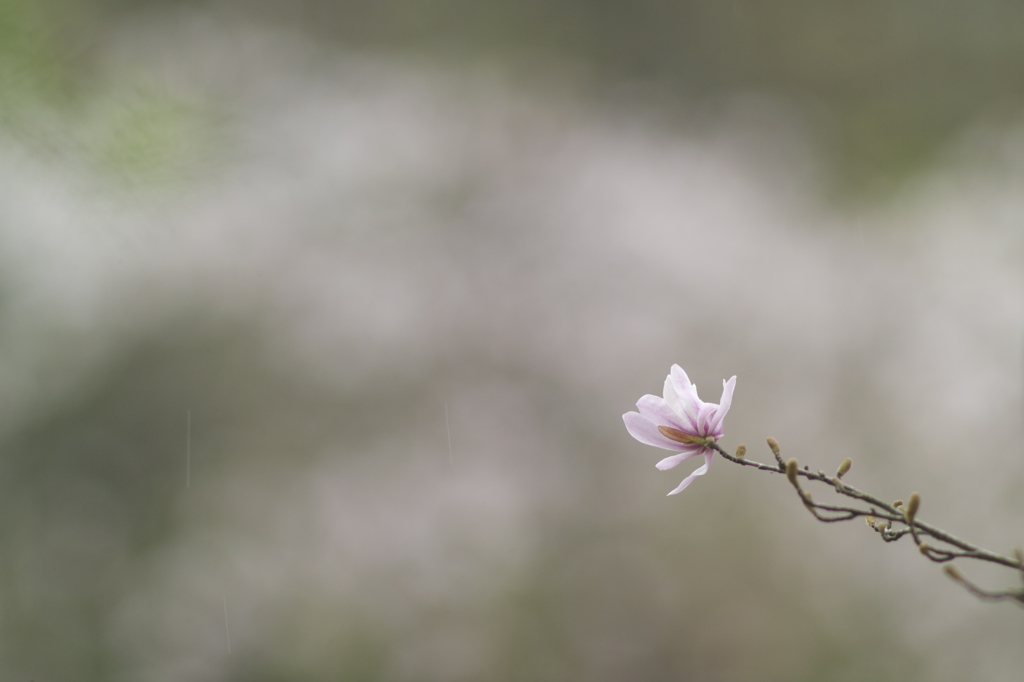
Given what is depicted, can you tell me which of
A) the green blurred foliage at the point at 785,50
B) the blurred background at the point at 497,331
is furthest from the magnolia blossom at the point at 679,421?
the green blurred foliage at the point at 785,50

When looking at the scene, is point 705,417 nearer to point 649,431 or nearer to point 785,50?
point 649,431

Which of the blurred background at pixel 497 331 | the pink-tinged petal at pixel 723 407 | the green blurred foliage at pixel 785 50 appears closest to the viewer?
the pink-tinged petal at pixel 723 407

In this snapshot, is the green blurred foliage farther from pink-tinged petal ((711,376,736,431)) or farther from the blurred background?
pink-tinged petal ((711,376,736,431))

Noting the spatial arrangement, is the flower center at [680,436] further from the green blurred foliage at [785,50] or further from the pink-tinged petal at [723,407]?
the green blurred foliage at [785,50]

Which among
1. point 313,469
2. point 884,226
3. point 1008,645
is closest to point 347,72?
point 313,469

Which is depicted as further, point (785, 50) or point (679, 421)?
point (785, 50)

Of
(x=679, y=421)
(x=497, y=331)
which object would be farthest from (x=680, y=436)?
(x=497, y=331)
